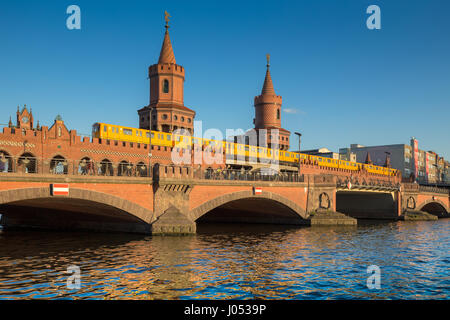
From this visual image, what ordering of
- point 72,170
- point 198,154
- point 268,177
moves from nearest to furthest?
point 72,170 < point 268,177 < point 198,154

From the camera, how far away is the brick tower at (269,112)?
8850cm

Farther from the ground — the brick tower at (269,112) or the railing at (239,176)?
the brick tower at (269,112)

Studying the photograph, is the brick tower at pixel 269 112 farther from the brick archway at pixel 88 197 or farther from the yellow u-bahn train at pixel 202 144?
the brick archway at pixel 88 197

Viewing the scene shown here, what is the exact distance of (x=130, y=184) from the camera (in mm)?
30859

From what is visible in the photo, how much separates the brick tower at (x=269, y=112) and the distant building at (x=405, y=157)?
160ft

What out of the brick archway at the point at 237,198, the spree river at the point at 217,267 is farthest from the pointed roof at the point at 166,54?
the spree river at the point at 217,267

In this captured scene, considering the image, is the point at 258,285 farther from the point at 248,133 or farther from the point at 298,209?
the point at 248,133

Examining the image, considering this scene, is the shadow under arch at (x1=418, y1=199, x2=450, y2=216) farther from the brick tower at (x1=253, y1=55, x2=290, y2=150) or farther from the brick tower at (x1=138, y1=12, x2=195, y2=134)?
the brick tower at (x1=138, y1=12, x2=195, y2=134)

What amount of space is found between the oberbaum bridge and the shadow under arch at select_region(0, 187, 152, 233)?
7 centimetres

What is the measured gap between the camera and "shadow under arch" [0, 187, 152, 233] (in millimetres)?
26936

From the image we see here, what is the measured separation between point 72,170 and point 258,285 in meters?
17.9

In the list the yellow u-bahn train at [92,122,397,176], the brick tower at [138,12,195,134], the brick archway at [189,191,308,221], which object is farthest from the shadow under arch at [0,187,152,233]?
the brick tower at [138,12,195,134]

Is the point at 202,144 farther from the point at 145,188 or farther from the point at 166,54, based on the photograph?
the point at 145,188
